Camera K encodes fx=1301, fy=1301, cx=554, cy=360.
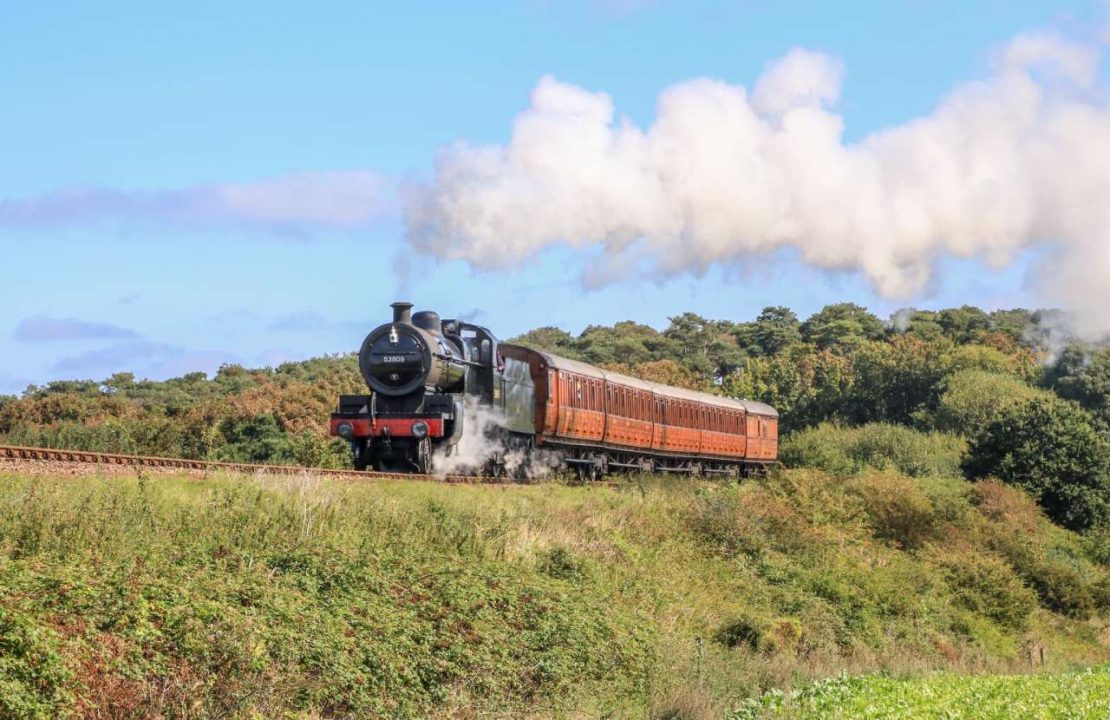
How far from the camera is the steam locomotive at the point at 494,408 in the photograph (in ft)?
96.2

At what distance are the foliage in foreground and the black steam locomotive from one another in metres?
12.6

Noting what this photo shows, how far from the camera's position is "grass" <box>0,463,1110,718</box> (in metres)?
11.4

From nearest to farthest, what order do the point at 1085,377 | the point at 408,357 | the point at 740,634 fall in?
the point at 740,634 < the point at 408,357 < the point at 1085,377

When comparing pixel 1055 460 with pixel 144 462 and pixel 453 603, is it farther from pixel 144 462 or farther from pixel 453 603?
pixel 453 603

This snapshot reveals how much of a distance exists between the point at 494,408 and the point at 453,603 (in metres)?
16.2

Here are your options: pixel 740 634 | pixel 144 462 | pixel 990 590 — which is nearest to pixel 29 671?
pixel 144 462

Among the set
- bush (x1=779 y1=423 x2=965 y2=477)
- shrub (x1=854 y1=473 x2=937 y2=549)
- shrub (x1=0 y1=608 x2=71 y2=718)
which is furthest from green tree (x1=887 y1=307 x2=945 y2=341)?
shrub (x1=0 y1=608 x2=71 y2=718)

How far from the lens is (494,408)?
105 ft

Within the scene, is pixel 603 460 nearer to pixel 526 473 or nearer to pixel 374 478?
pixel 526 473

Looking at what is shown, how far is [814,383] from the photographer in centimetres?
8675

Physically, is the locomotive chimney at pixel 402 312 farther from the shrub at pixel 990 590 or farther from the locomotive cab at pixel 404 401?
the shrub at pixel 990 590

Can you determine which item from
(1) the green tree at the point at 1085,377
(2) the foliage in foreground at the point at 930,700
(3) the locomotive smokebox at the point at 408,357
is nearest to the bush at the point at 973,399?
(1) the green tree at the point at 1085,377

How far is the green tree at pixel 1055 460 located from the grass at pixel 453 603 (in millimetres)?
13763

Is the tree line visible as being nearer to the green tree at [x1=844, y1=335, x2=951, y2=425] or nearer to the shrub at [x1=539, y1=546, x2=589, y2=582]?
the green tree at [x1=844, y1=335, x2=951, y2=425]
